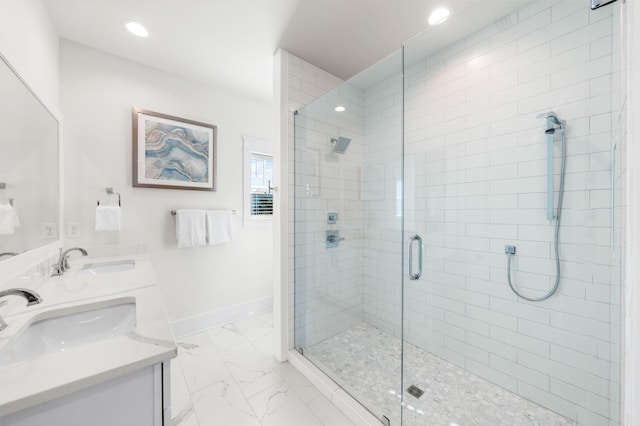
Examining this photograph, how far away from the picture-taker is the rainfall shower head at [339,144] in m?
2.20

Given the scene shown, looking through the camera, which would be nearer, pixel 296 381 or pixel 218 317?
pixel 296 381

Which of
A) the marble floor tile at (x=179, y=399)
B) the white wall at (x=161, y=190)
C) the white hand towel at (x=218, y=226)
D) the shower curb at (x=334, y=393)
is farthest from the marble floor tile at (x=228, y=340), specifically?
the white hand towel at (x=218, y=226)

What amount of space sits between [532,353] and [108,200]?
131 inches

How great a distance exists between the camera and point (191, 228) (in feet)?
7.72

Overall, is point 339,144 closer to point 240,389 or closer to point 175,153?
point 175,153

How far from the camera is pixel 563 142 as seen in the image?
1.49m

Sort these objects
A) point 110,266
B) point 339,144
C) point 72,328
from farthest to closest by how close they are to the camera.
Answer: point 339,144, point 110,266, point 72,328

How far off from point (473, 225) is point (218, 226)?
231 cm

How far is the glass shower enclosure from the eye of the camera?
4.54 feet

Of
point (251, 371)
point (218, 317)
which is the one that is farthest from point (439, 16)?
point (218, 317)

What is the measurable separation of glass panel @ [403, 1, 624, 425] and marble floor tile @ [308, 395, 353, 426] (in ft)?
1.19

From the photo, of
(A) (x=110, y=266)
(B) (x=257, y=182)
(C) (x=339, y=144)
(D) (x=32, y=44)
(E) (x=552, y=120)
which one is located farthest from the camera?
(B) (x=257, y=182)

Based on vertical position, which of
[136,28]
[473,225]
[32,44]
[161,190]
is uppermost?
[136,28]

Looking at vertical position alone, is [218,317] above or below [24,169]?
below
